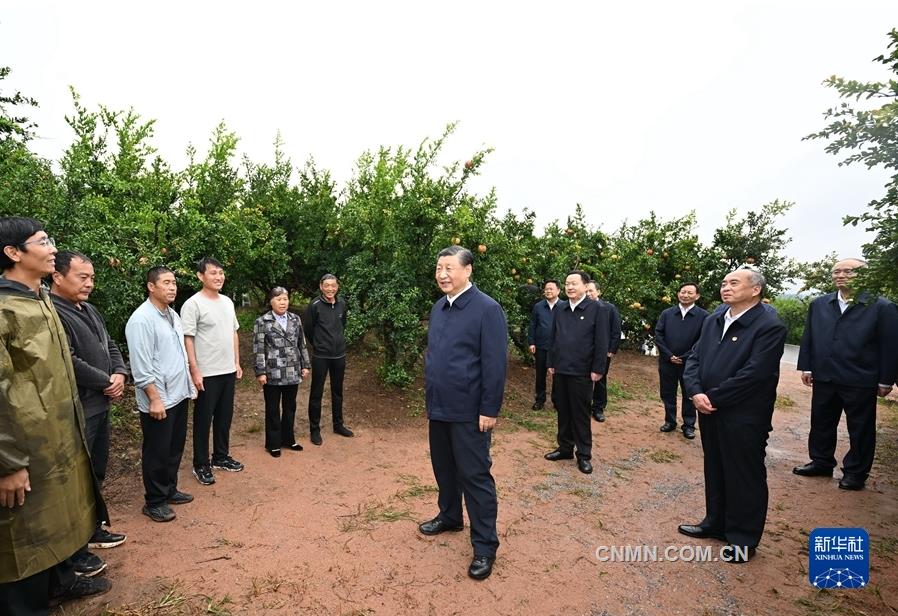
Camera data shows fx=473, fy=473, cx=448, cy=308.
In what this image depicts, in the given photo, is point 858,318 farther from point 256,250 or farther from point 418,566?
point 256,250

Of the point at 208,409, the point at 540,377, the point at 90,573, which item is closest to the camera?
the point at 90,573

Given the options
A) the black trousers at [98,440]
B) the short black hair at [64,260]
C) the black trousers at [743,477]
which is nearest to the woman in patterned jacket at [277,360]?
the black trousers at [98,440]

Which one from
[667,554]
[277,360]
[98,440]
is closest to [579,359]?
[667,554]

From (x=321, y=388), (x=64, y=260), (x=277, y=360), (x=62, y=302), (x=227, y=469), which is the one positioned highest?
(x=64, y=260)

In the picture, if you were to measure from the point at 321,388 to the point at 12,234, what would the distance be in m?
3.38

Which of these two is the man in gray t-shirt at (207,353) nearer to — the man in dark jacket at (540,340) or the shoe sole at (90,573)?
the shoe sole at (90,573)

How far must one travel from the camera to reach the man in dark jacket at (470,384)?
3068 millimetres

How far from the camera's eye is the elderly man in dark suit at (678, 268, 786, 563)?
126 inches

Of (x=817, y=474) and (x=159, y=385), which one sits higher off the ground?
(x=159, y=385)

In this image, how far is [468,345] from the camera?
125 inches

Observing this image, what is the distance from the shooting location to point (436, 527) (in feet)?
11.4

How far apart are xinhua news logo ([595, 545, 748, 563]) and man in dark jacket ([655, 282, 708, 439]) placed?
287cm

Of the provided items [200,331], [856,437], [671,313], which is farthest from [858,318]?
[200,331]

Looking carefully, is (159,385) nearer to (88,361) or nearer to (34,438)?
(88,361)
